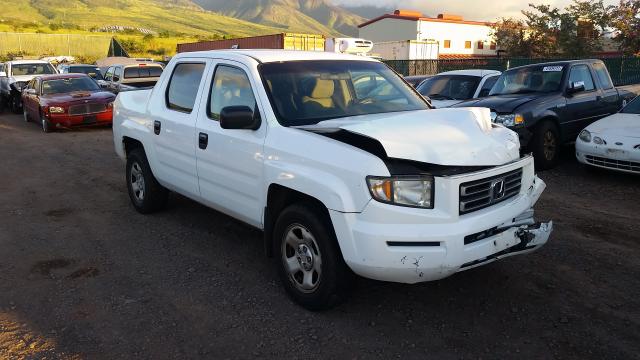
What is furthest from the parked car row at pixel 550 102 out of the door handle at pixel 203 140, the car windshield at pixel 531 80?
the door handle at pixel 203 140

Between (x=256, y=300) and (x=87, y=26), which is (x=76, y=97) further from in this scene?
(x=87, y=26)

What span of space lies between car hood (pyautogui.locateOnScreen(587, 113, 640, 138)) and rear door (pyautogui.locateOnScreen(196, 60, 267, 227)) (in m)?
5.54

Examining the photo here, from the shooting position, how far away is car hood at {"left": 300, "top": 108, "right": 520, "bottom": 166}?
339 cm

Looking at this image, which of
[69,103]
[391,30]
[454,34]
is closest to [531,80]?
[69,103]

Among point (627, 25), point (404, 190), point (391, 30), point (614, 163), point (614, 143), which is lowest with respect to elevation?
point (614, 163)

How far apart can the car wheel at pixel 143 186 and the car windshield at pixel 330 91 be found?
92.6 inches

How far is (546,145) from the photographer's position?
839 cm

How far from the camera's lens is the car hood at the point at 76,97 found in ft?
45.5

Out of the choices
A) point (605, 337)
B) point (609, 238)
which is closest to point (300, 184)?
point (605, 337)

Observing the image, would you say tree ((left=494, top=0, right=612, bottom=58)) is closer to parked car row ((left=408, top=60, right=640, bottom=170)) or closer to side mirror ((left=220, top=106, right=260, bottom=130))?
parked car row ((left=408, top=60, right=640, bottom=170))

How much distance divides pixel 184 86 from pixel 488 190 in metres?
3.15

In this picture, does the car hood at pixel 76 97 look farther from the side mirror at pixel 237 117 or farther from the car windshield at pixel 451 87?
the side mirror at pixel 237 117

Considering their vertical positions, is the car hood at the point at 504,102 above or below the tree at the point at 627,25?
below

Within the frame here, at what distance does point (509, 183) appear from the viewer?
380 cm
